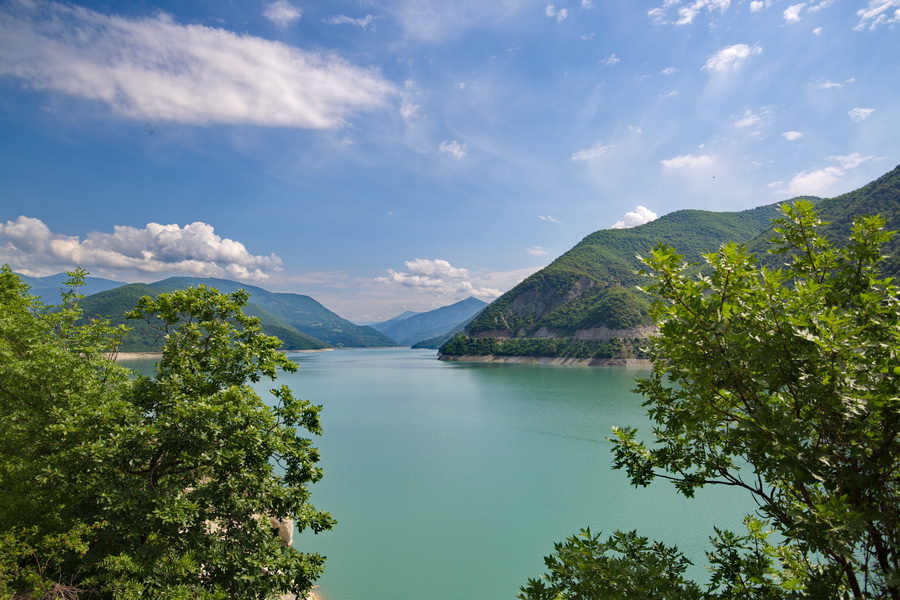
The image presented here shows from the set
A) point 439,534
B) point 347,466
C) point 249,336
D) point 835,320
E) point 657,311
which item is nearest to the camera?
point 835,320

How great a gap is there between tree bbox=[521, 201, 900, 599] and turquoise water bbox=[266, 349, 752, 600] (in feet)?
3.00

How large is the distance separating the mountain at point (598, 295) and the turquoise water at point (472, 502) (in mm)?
39615

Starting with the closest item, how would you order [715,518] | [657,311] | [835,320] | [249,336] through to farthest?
1. [835,320]
2. [657,311]
3. [249,336]
4. [715,518]

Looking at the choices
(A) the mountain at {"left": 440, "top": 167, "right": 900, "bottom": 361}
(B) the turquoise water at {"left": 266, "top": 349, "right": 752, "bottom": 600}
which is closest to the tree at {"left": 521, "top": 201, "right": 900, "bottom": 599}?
(B) the turquoise water at {"left": 266, "top": 349, "right": 752, "bottom": 600}

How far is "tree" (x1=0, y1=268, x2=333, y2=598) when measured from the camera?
6.53 metres

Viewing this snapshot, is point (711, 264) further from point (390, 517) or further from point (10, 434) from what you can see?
point (390, 517)

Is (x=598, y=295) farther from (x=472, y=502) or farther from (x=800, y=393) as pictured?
(x=800, y=393)

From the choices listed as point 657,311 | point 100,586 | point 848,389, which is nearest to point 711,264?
point 657,311

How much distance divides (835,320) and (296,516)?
817 centimetres

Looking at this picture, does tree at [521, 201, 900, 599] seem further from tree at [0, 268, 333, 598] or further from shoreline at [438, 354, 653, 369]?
shoreline at [438, 354, 653, 369]

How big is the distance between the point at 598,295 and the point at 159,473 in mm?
126485

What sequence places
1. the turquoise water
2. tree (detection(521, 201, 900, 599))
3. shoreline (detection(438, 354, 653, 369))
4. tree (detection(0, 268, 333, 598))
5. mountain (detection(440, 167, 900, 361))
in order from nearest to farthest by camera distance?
tree (detection(521, 201, 900, 599))
tree (detection(0, 268, 333, 598))
the turquoise water
mountain (detection(440, 167, 900, 361))
shoreline (detection(438, 354, 653, 369))

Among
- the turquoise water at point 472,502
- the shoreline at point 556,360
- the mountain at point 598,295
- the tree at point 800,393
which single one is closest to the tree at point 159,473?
the tree at point 800,393

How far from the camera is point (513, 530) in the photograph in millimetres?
16641
